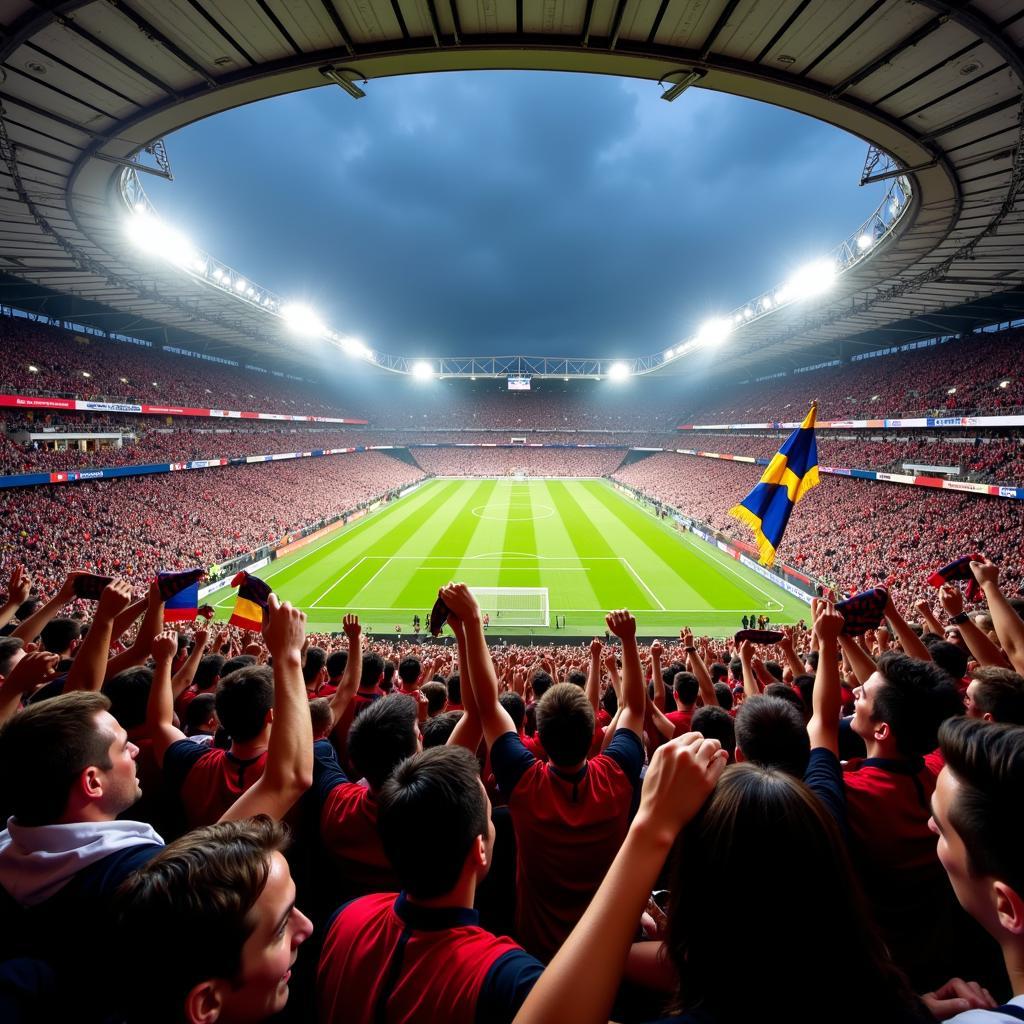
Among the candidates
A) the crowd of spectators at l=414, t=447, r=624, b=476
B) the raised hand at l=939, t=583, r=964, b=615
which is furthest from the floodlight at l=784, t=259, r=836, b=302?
the crowd of spectators at l=414, t=447, r=624, b=476

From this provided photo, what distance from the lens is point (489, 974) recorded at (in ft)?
5.12

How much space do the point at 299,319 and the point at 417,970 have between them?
44.6 m

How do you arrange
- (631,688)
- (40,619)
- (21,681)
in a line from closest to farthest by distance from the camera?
(631,688), (21,681), (40,619)

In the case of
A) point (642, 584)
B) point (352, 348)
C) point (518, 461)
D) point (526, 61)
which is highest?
point (352, 348)

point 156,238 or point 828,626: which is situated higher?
point 156,238

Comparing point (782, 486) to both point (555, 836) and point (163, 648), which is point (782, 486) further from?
point (163, 648)

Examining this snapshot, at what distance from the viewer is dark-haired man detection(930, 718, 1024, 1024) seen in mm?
1649

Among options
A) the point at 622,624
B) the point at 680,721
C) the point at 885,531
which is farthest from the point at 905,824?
the point at 885,531

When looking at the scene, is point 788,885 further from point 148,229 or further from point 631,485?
point 631,485

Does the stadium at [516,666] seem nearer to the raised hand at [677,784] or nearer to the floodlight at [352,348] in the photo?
the raised hand at [677,784]

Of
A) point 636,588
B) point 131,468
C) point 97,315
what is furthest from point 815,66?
point 97,315

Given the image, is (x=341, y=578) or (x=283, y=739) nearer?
(x=283, y=739)

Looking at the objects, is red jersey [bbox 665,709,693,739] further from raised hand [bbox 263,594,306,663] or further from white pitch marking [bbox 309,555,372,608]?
white pitch marking [bbox 309,555,372,608]

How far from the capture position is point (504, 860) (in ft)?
11.4
